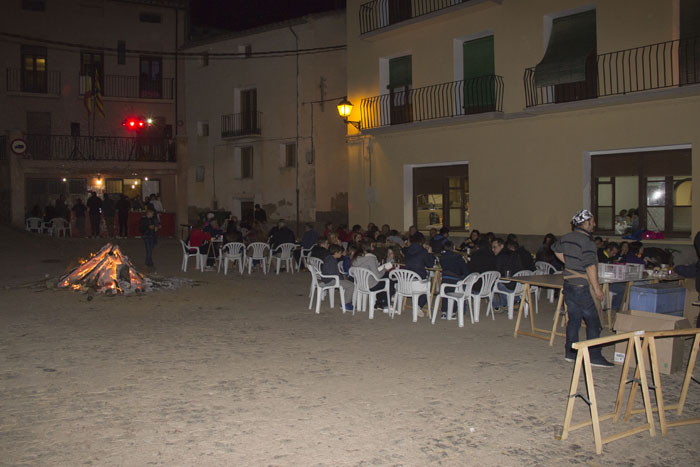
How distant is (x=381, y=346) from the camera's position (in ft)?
27.2

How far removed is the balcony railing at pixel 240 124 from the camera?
1130 inches

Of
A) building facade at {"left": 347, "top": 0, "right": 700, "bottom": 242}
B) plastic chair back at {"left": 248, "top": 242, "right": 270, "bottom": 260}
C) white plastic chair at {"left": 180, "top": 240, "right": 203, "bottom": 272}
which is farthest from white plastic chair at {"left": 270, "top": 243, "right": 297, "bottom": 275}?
building facade at {"left": 347, "top": 0, "right": 700, "bottom": 242}

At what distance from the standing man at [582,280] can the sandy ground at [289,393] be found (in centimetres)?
48

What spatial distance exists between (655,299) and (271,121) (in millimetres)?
22421

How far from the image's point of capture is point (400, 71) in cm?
2047

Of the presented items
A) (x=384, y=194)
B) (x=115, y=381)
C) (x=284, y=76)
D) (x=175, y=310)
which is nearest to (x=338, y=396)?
(x=115, y=381)

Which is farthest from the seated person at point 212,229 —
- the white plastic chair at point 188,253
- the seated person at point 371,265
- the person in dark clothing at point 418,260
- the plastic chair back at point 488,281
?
the plastic chair back at point 488,281

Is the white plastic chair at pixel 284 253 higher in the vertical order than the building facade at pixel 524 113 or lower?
lower

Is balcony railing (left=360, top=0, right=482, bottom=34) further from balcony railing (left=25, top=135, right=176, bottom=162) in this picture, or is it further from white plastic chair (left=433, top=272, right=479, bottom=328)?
balcony railing (left=25, top=135, right=176, bottom=162)

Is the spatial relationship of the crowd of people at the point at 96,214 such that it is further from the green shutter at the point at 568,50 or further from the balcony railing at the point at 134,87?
the green shutter at the point at 568,50

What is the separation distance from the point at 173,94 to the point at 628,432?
3145 cm

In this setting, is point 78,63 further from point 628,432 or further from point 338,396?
point 628,432

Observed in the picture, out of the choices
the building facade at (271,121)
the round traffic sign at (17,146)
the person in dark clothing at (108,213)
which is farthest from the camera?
the person in dark clothing at (108,213)

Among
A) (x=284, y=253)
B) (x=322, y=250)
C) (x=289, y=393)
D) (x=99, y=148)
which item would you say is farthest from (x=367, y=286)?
(x=99, y=148)
